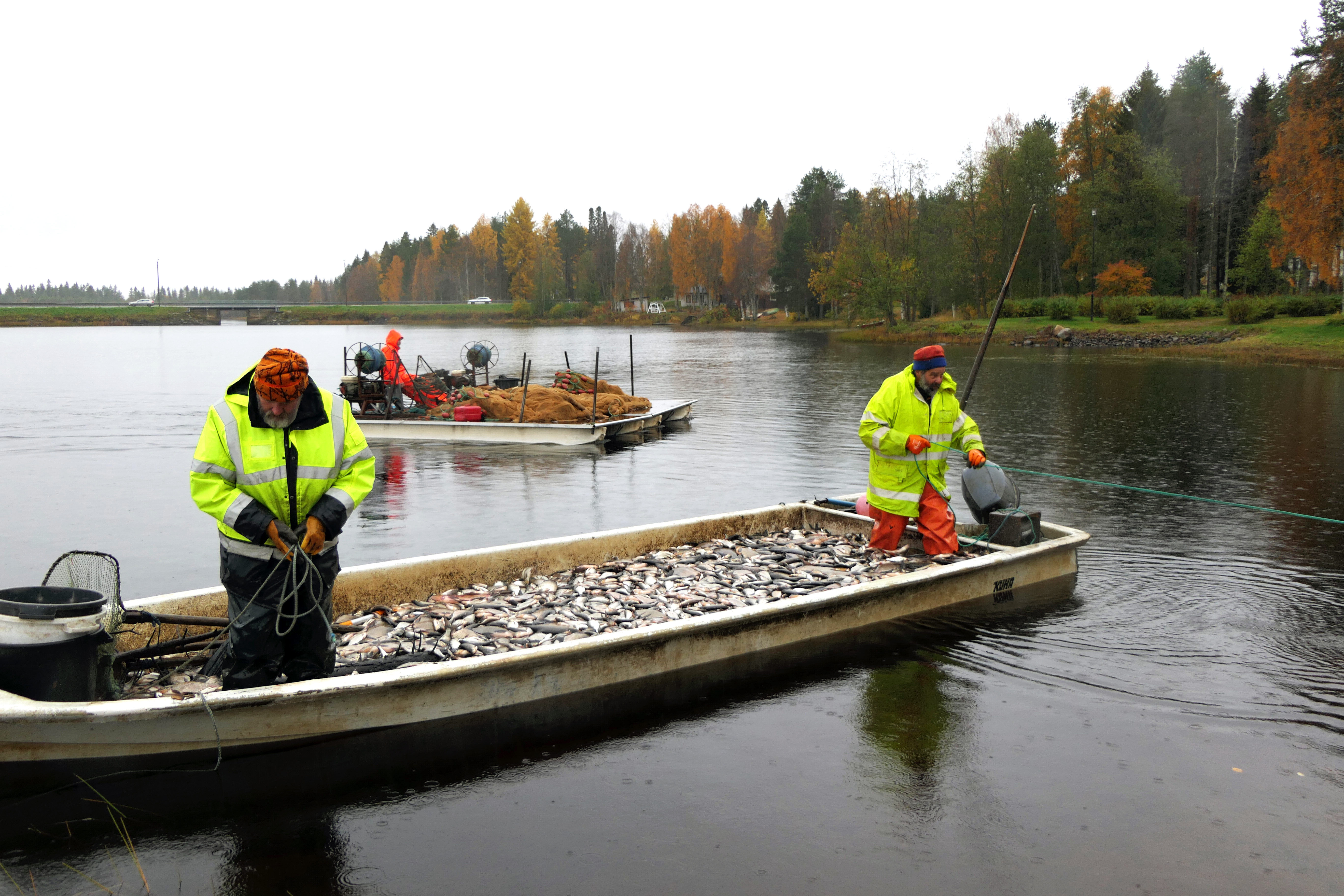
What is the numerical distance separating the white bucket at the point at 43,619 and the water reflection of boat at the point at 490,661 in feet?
0.94

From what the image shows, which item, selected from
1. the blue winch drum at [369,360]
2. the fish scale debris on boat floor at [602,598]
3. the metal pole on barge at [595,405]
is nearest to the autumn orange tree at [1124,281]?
the metal pole on barge at [595,405]

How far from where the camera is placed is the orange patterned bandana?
428cm

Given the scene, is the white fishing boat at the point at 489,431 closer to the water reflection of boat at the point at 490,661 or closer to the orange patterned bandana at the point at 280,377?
the water reflection of boat at the point at 490,661

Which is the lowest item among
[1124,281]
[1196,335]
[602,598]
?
[602,598]

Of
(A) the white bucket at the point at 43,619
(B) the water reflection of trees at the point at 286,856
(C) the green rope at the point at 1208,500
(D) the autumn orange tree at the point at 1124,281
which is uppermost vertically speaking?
(D) the autumn orange tree at the point at 1124,281

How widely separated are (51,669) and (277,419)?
1.61 metres

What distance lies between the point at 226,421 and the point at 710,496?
9202 millimetres

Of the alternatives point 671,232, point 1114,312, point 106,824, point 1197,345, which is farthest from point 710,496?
point 671,232

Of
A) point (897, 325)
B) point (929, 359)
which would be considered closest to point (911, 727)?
point (929, 359)

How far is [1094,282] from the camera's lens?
57531mm

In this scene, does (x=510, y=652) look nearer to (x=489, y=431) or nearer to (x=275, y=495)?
(x=275, y=495)

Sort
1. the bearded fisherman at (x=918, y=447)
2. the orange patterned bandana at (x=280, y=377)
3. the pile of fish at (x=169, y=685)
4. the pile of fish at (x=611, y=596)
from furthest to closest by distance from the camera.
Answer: the bearded fisherman at (x=918, y=447)
the pile of fish at (x=611, y=596)
the pile of fish at (x=169, y=685)
the orange patterned bandana at (x=280, y=377)

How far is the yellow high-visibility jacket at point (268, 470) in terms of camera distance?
4438 millimetres

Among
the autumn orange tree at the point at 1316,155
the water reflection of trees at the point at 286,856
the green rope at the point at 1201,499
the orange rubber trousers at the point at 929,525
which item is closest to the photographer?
the water reflection of trees at the point at 286,856
